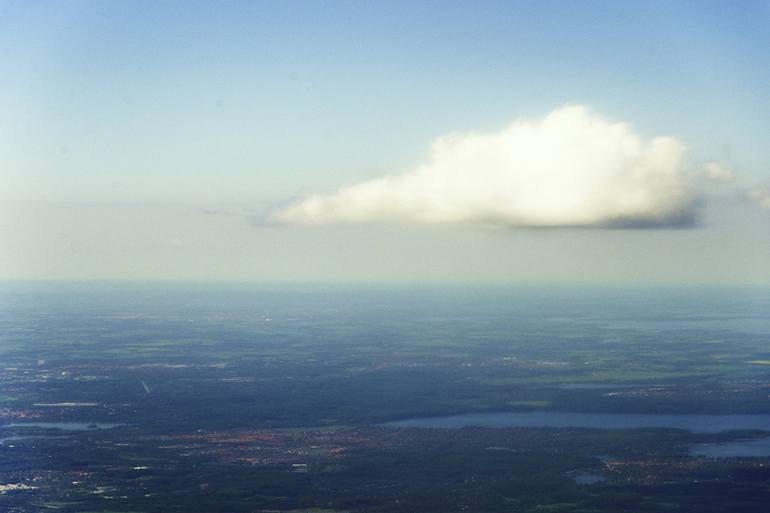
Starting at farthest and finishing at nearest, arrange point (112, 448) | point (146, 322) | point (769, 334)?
point (146, 322) → point (769, 334) → point (112, 448)

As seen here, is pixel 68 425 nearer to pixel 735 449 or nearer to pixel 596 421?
pixel 596 421

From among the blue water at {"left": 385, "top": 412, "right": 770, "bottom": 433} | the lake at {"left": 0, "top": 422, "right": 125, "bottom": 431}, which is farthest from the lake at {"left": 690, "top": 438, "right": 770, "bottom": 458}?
the lake at {"left": 0, "top": 422, "right": 125, "bottom": 431}

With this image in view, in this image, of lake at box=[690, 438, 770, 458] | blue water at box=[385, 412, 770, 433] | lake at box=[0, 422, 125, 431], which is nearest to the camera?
lake at box=[690, 438, 770, 458]

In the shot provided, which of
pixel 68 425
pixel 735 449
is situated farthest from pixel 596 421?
pixel 68 425

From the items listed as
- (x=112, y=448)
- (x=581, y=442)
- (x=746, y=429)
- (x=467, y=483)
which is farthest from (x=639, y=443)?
(x=112, y=448)

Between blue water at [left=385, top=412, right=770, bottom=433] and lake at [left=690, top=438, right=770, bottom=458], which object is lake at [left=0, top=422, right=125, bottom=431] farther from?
lake at [left=690, top=438, right=770, bottom=458]

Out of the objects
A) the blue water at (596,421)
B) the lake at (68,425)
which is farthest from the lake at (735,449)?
the lake at (68,425)

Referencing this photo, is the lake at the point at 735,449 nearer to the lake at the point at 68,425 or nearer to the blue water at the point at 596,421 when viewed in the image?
the blue water at the point at 596,421

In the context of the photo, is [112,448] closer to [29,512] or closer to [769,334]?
[29,512]

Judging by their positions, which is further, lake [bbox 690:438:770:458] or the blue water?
the blue water
